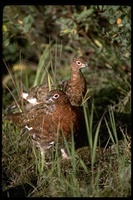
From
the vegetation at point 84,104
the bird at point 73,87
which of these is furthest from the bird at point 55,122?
the bird at point 73,87

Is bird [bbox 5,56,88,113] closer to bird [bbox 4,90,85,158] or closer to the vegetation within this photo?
the vegetation

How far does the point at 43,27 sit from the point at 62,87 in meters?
2.06

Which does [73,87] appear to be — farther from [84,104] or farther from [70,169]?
[70,169]

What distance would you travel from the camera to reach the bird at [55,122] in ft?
15.2

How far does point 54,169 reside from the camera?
14.1 ft

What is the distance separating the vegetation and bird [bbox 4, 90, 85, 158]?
11 centimetres

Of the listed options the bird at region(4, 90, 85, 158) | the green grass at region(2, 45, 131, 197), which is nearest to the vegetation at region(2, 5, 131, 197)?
the green grass at region(2, 45, 131, 197)

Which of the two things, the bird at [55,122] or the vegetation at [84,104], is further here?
the bird at [55,122]

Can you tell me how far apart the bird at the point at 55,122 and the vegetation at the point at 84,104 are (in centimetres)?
11

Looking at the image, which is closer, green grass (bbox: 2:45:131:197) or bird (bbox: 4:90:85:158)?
green grass (bbox: 2:45:131:197)

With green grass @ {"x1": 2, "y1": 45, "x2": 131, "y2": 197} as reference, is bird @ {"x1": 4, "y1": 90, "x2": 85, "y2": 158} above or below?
above

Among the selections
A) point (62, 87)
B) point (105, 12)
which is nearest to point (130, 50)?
point (105, 12)

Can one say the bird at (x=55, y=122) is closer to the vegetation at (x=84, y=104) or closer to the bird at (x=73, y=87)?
the vegetation at (x=84, y=104)

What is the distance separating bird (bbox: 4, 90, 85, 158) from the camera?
4.64 metres
